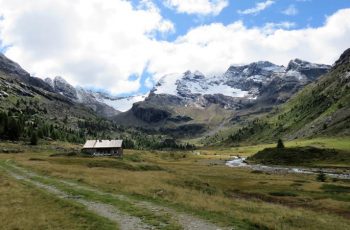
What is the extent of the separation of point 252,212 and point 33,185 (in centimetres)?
2730

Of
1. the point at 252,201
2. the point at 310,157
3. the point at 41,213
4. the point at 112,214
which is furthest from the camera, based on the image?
the point at 310,157

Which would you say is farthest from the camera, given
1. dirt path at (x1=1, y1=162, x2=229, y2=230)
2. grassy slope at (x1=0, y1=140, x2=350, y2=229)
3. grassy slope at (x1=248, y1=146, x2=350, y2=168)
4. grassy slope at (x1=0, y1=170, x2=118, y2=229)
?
grassy slope at (x1=248, y1=146, x2=350, y2=168)

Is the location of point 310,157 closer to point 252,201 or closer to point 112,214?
point 252,201

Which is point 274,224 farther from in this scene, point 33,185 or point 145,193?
point 33,185

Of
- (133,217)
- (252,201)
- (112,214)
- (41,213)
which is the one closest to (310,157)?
(252,201)

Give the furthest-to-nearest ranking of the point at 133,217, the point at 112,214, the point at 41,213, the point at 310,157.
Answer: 1. the point at 310,157
2. the point at 41,213
3. the point at 112,214
4. the point at 133,217

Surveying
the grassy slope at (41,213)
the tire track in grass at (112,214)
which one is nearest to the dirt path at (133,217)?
the tire track in grass at (112,214)

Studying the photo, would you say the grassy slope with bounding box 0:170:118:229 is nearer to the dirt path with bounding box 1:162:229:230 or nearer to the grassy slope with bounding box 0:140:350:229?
the dirt path with bounding box 1:162:229:230

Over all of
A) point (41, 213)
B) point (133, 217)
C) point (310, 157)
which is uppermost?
point (310, 157)

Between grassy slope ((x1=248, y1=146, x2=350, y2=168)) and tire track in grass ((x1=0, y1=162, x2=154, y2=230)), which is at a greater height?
grassy slope ((x1=248, y1=146, x2=350, y2=168))

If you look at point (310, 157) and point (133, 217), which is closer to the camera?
point (133, 217)

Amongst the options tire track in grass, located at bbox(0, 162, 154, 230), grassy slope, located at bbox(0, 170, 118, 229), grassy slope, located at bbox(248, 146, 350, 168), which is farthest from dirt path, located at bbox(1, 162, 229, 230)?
grassy slope, located at bbox(248, 146, 350, 168)

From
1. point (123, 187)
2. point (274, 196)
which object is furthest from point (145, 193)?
point (274, 196)

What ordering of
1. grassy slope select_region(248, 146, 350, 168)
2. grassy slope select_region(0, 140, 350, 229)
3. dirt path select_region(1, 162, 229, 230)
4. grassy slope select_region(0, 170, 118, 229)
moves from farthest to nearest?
grassy slope select_region(248, 146, 350, 168) → grassy slope select_region(0, 140, 350, 229) → grassy slope select_region(0, 170, 118, 229) → dirt path select_region(1, 162, 229, 230)
